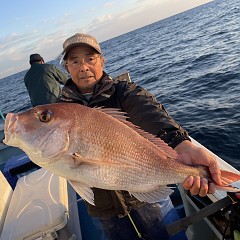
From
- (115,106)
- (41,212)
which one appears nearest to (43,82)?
(41,212)

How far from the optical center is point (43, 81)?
6.67m

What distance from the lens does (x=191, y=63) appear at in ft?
64.0

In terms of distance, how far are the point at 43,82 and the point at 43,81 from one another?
0.07 feet

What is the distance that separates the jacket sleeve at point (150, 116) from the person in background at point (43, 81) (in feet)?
13.3

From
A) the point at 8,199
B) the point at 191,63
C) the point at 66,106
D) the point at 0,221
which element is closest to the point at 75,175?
the point at 66,106

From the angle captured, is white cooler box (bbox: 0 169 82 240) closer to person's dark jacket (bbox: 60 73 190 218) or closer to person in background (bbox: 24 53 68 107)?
person's dark jacket (bbox: 60 73 190 218)

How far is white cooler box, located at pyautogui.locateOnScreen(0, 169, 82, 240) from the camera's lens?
10.7 feet

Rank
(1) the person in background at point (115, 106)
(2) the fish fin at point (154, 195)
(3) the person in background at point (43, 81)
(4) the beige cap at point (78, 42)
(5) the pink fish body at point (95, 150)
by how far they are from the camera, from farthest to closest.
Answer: (3) the person in background at point (43, 81) → (4) the beige cap at point (78, 42) → (1) the person in background at point (115, 106) → (2) the fish fin at point (154, 195) → (5) the pink fish body at point (95, 150)

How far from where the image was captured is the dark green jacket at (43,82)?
21.9 ft

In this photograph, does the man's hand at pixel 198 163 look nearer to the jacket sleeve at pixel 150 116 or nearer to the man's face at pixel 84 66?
the jacket sleeve at pixel 150 116

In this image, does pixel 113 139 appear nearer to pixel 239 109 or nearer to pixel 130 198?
pixel 130 198

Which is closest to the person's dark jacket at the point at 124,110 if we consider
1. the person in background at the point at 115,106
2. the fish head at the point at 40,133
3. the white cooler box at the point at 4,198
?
the person in background at the point at 115,106

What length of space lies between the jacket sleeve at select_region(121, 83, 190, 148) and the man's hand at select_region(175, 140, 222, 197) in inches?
4.2

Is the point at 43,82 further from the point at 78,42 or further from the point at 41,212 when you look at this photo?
the point at 78,42
